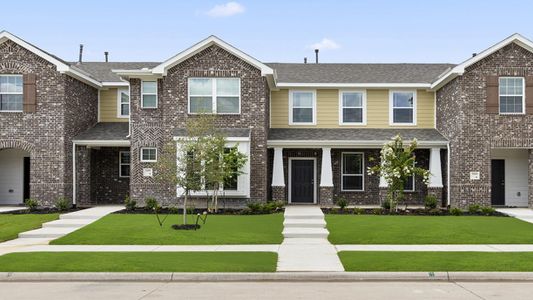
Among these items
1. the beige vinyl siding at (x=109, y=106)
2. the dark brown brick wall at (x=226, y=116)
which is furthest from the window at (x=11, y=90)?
the dark brown brick wall at (x=226, y=116)

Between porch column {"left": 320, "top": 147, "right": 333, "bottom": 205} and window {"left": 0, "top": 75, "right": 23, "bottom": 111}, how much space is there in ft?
42.9

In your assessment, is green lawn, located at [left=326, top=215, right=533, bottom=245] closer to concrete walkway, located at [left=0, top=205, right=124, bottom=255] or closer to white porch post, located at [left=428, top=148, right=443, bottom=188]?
white porch post, located at [left=428, top=148, right=443, bottom=188]

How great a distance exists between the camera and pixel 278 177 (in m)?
26.6

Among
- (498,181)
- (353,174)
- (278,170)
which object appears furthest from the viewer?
(353,174)

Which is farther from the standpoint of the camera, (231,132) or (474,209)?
(231,132)

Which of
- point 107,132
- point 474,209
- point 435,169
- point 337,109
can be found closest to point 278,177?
point 337,109

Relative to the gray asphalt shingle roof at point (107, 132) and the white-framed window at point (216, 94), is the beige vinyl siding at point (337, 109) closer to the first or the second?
the white-framed window at point (216, 94)

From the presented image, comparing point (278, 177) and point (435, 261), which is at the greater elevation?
point (278, 177)

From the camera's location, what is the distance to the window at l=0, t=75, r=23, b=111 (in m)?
25.7

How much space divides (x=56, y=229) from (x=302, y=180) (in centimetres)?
1214

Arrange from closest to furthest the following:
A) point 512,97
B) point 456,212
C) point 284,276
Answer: point 284,276 < point 456,212 < point 512,97

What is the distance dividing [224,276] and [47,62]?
17291mm

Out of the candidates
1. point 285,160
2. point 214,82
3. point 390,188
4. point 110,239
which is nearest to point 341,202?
point 390,188

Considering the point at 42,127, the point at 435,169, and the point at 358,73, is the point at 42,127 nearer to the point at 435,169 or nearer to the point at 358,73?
the point at 358,73
